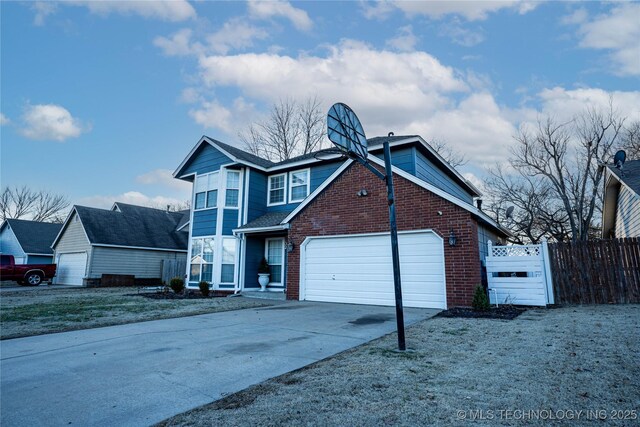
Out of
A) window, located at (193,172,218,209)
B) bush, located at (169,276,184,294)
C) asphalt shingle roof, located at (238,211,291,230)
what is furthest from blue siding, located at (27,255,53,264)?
asphalt shingle roof, located at (238,211,291,230)

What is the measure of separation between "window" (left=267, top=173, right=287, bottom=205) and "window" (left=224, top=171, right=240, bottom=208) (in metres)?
1.61

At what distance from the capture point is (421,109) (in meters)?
17.8

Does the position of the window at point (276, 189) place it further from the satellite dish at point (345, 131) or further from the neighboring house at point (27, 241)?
the neighboring house at point (27, 241)


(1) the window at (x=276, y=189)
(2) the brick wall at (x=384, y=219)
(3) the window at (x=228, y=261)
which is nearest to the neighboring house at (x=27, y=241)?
(3) the window at (x=228, y=261)

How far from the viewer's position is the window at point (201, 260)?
49.5ft

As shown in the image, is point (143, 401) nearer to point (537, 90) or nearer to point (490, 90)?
point (490, 90)

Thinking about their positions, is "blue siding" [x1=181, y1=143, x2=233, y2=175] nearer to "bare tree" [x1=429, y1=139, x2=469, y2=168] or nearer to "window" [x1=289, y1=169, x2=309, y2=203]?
"window" [x1=289, y1=169, x2=309, y2=203]

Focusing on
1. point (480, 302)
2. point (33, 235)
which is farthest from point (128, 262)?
point (480, 302)

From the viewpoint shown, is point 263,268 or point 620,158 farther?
point 263,268

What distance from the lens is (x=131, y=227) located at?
78.1ft

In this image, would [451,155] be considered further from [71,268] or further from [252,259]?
[71,268]

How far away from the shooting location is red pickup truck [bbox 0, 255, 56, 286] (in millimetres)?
20359

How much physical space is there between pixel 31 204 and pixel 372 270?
1888 inches

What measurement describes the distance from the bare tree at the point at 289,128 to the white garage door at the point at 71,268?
1571 cm
